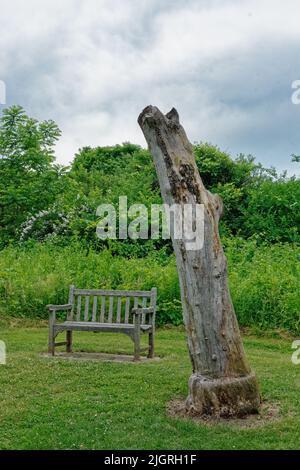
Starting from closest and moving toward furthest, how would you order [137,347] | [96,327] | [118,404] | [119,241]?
[118,404] < [137,347] < [96,327] < [119,241]

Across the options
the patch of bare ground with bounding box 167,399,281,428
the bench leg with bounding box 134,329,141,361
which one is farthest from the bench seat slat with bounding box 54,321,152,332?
the patch of bare ground with bounding box 167,399,281,428

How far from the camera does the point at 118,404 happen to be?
21.1 ft

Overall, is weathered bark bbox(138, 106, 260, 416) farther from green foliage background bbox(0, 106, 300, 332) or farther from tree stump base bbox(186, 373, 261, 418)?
green foliage background bbox(0, 106, 300, 332)

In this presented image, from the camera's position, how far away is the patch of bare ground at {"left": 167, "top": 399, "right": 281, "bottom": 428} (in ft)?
19.4

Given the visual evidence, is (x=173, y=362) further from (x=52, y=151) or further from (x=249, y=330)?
(x=52, y=151)

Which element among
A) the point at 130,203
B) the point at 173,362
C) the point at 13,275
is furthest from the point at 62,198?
the point at 173,362

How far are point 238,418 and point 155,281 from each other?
614 centimetres

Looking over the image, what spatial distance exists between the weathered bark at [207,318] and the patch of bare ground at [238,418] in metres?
0.07

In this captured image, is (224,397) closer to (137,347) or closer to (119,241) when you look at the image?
(137,347)

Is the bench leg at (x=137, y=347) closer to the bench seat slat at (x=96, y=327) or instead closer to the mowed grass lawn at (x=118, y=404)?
the bench seat slat at (x=96, y=327)

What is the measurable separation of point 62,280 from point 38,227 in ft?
22.1

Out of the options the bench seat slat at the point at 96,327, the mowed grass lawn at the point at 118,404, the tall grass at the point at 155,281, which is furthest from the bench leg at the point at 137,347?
the tall grass at the point at 155,281

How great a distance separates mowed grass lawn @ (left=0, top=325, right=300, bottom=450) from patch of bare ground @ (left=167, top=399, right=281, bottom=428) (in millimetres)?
61

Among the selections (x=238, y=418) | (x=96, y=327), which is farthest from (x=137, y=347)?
(x=238, y=418)
